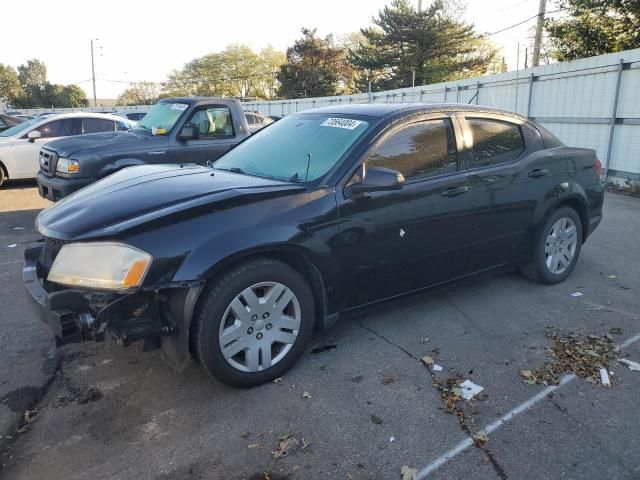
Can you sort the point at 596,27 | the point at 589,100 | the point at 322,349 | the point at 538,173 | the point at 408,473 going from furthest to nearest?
→ the point at 596,27
the point at 589,100
the point at 538,173
the point at 322,349
the point at 408,473

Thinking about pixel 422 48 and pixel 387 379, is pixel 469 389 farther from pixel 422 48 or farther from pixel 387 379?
pixel 422 48

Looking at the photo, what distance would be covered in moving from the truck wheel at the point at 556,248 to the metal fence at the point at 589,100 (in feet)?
17.6

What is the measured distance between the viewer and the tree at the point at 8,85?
8931 cm

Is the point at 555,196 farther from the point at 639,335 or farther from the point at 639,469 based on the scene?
the point at 639,469

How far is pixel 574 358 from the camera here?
3578mm

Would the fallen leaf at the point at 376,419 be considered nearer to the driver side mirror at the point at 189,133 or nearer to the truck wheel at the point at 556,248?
the truck wheel at the point at 556,248

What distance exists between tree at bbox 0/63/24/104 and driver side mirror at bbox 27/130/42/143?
9115 centimetres

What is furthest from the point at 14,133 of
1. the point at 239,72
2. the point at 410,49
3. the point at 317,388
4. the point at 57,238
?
the point at 239,72

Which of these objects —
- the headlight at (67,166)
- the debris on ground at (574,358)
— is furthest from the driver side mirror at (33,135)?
the debris on ground at (574,358)

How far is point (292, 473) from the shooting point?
2.49 meters

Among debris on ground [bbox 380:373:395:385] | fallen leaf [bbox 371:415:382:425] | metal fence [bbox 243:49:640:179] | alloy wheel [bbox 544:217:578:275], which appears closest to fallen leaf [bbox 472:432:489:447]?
fallen leaf [bbox 371:415:382:425]

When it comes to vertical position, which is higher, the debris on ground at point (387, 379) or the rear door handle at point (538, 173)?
the rear door handle at point (538, 173)

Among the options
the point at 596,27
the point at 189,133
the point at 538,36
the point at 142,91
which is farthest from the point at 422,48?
the point at 142,91

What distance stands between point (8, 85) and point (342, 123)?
10562cm
